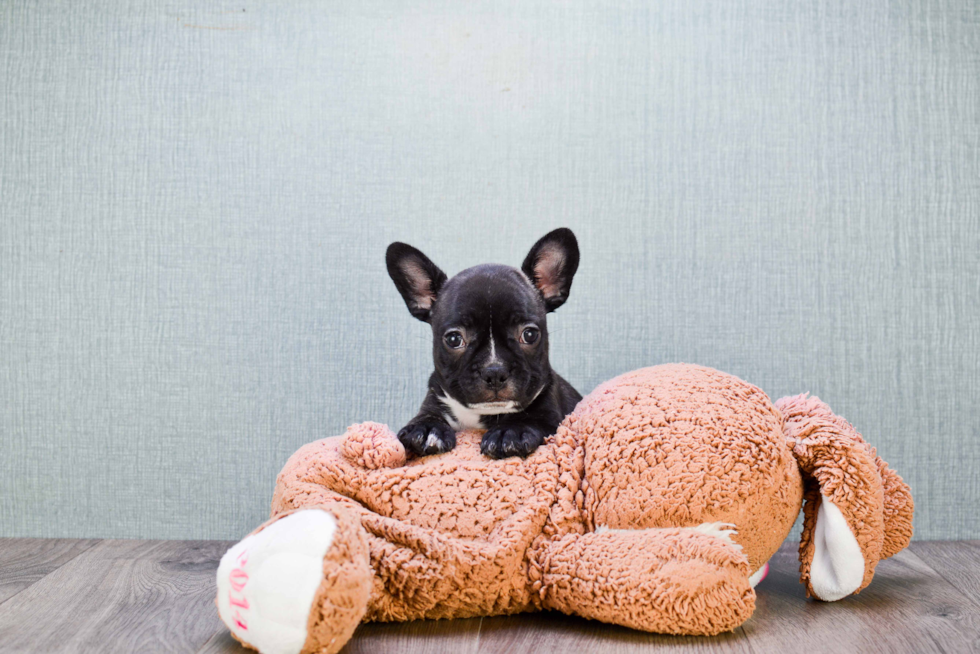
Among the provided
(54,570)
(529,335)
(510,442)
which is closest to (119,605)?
(54,570)

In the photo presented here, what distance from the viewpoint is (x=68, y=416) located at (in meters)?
2.16

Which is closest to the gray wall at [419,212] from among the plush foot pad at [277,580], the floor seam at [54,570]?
the floor seam at [54,570]

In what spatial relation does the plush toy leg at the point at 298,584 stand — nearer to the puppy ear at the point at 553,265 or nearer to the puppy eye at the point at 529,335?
the puppy eye at the point at 529,335

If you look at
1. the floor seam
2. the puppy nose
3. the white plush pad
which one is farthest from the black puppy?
the floor seam

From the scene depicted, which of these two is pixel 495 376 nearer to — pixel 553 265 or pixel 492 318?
pixel 492 318

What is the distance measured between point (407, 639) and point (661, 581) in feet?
1.42

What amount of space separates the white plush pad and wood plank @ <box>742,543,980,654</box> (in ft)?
0.15

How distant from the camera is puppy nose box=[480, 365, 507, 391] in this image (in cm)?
147

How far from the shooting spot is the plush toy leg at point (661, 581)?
1191mm

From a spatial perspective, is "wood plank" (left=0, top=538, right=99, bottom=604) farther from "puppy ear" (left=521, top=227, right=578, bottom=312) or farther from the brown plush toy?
"puppy ear" (left=521, top=227, right=578, bottom=312)

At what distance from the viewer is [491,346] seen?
1.52m

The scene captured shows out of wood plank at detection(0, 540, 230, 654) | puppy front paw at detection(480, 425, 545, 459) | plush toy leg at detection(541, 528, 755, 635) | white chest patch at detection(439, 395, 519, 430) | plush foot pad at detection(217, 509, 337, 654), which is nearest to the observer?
plush foot pad at detection(217, 509, 337, 654)

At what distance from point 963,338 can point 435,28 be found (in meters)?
1.71

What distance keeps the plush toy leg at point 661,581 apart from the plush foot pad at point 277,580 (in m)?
0.44
